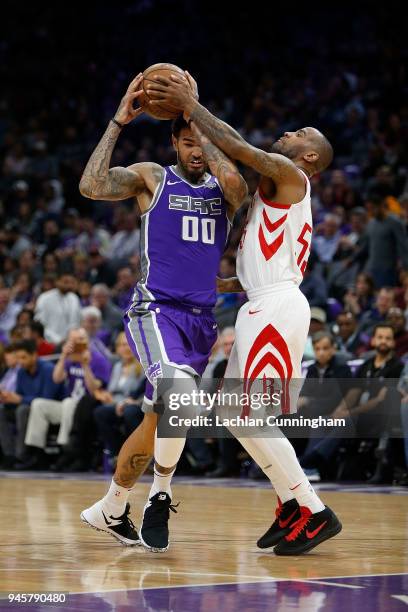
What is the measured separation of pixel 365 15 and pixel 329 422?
44.1 feet

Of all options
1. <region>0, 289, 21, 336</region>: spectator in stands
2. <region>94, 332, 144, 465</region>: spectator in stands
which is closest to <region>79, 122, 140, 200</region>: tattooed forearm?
<region>94, 332, 144, 465</region>: spectator in stands

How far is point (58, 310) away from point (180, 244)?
9290 mm

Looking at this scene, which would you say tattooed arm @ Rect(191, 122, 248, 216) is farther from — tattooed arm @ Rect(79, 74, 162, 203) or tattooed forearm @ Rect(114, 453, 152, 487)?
tattooed forearm @ Rect(114, 453, 152, 487)

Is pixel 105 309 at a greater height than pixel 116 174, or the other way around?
pixel 116 174

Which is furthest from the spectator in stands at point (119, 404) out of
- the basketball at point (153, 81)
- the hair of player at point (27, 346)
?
the basketball at point (153, 81)

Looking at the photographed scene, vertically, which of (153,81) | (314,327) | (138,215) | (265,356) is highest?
(153,81)

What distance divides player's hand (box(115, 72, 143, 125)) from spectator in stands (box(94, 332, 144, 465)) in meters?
5.96

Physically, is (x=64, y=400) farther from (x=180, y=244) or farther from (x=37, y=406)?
(x=180, y=244)

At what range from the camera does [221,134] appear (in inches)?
226

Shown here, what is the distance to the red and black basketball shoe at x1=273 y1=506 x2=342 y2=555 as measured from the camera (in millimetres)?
5801

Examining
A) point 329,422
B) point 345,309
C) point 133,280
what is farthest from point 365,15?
point 329,422

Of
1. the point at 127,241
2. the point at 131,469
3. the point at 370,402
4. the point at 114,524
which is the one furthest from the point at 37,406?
the point at 131,469

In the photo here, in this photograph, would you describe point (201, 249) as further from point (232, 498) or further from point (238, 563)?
point (232, 498)

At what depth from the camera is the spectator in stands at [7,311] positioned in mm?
15941
